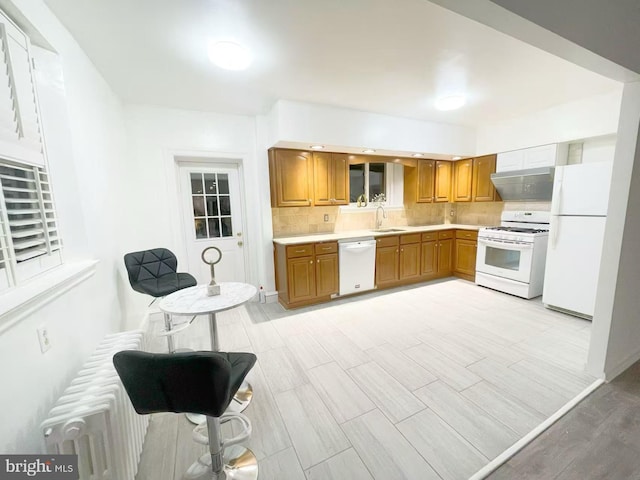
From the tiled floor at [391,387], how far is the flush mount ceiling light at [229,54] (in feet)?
8.26

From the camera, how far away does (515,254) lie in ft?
12.1

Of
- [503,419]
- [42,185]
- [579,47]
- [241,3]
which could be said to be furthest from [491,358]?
[42,185]

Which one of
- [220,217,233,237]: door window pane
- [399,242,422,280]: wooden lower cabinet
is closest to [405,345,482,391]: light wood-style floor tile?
[399,242,422,280]: wooden lower cabinet

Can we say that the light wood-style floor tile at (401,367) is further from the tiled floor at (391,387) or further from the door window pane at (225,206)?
the door window pane at (225,206)

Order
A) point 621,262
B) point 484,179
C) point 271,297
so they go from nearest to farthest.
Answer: point 621,262
point 271,297
point 484,179

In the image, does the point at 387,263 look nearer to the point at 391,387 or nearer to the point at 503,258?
the point at 503,258

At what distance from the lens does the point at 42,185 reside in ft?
4.93

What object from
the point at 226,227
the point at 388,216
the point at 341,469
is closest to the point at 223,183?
the point at 226,227

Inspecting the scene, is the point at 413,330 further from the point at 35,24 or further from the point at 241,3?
the point at 35,24

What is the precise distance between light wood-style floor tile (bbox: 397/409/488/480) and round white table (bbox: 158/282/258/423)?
3.73 feet

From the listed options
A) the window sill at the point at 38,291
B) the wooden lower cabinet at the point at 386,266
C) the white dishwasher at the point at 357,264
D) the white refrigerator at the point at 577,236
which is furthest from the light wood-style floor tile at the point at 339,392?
the white refrigerator at the point at 577,236

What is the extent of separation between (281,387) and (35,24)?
271 centimetres

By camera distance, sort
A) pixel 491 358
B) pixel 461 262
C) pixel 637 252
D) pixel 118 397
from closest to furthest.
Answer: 1. pixel 118 397
2. pixel 637 252
3. pixel 491 358
4. pixel 461 262

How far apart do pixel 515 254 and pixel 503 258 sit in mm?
182
